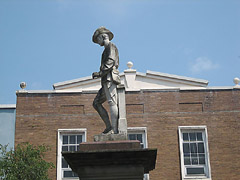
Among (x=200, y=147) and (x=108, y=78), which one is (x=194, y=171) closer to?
(x=200, y=147)

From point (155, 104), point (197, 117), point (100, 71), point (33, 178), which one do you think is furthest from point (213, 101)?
point (100, 71)

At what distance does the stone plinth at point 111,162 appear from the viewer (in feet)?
31.5

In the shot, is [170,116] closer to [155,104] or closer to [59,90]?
[155,104]

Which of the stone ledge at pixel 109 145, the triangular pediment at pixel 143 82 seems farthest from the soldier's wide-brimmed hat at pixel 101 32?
the triangular pediment at pixel 143 82

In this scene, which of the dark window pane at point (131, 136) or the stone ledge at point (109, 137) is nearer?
the stone ledge at point (109, 137)

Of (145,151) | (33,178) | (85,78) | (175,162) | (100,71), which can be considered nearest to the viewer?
(145,151)

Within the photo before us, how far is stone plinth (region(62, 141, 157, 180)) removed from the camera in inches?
378

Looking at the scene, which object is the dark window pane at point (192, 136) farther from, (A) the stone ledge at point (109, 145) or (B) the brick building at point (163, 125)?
(A) the stone ledge at point (109, 145)

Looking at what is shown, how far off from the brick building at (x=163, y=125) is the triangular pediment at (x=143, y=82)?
1.17 ft

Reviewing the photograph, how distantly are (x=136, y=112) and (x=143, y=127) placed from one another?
2.80ft

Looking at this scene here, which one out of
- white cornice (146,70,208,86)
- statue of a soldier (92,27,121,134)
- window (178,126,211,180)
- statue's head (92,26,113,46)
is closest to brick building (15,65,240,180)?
window (178,126,211,180)

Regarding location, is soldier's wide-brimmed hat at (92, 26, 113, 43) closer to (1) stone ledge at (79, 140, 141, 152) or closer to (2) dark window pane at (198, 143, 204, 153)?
(1) stone ledge at (79, 140, 141, 152)

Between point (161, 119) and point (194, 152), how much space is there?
7.21 feet

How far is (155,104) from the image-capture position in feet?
74.4
